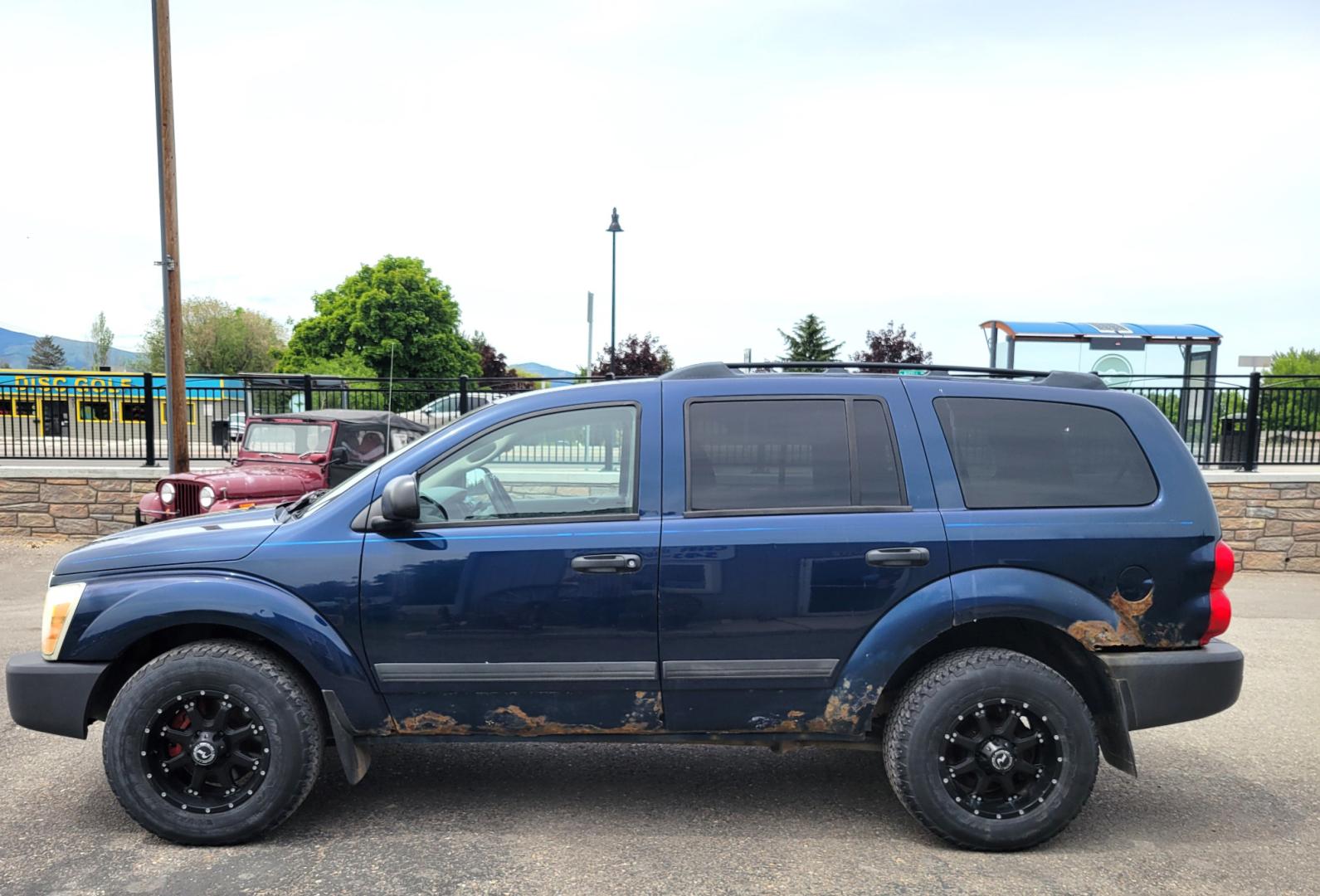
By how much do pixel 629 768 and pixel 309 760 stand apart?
1.59 meters

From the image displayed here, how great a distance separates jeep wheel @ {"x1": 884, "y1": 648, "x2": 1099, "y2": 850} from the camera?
139 inches

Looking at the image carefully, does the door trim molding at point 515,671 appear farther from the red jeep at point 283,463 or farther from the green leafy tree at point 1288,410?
the green leafy tree at point 1288,410

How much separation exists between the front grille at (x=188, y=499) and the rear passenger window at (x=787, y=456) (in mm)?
7181

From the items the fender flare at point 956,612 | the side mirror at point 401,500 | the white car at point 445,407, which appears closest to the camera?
the side mirror at point 401,500

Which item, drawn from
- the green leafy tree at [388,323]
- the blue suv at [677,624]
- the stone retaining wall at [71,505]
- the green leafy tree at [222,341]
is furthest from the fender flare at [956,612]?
the green leafy tree at [222,341]

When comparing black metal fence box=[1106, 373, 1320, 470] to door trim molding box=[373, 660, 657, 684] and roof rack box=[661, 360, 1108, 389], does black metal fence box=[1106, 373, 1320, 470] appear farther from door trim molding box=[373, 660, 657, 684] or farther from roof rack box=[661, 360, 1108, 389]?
door trim molding box=[373, 660, 657, 684]

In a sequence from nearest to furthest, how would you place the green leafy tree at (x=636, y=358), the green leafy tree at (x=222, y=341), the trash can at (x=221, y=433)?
A: the trash can at (x=221, y=433)
the green leafy tree at (x=636, y=358)
the green leafy tree at (x=222, y=341)

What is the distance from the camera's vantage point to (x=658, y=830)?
150 inches

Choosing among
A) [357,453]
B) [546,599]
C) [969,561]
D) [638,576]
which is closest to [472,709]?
[546,599]

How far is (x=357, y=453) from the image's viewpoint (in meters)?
9.93

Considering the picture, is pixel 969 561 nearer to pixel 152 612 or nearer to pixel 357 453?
pixel 152 612

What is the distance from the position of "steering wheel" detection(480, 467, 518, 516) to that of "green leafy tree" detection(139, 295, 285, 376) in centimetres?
6808

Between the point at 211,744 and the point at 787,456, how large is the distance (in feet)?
8.33

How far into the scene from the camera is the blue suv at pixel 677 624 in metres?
3.57
